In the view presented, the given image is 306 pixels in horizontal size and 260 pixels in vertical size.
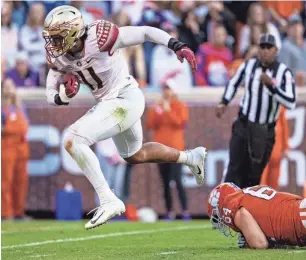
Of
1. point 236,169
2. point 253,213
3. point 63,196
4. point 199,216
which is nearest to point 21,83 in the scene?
point 63,196

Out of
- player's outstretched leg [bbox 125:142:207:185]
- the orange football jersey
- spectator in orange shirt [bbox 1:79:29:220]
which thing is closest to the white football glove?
player's outstretched leg [bbox 125:142:207:185]

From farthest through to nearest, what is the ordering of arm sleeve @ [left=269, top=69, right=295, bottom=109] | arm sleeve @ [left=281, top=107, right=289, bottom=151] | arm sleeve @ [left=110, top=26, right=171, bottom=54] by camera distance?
arm sleeve @ [left=281, top=107, right=289, bottom=151] → arm sleeve @ [left=269, top=69, right=295, bottom=109] → arm sleeve @ [left=110, top=26, right=171, bottom=54]

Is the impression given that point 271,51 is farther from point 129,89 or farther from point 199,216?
point 199,216

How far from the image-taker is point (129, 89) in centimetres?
820

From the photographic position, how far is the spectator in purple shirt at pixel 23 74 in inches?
527

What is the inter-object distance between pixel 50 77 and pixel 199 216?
5.08 m

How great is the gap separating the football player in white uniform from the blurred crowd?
15.4 ft

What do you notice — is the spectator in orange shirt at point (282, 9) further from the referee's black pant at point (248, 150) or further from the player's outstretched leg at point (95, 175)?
the player's outstretched leg at point (95, 175)

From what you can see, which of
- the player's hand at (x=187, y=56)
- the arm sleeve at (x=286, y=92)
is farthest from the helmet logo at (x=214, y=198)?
the arm sleeve at (x=286, y=92)

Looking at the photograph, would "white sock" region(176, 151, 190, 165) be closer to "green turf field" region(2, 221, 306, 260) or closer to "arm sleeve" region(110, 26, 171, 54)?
"green turf field" region(2, 221, 306, 260)

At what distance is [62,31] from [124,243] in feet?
6.69

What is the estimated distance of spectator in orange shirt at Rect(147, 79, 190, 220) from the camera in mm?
12484

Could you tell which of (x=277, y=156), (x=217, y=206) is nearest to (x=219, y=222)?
(x=217, y=206)

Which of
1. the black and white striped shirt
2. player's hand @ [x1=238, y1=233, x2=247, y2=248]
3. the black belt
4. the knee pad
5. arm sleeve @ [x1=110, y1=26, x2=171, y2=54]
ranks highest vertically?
arm sleeve @ [x1=110, y1=26, x2=171, y2=54]
